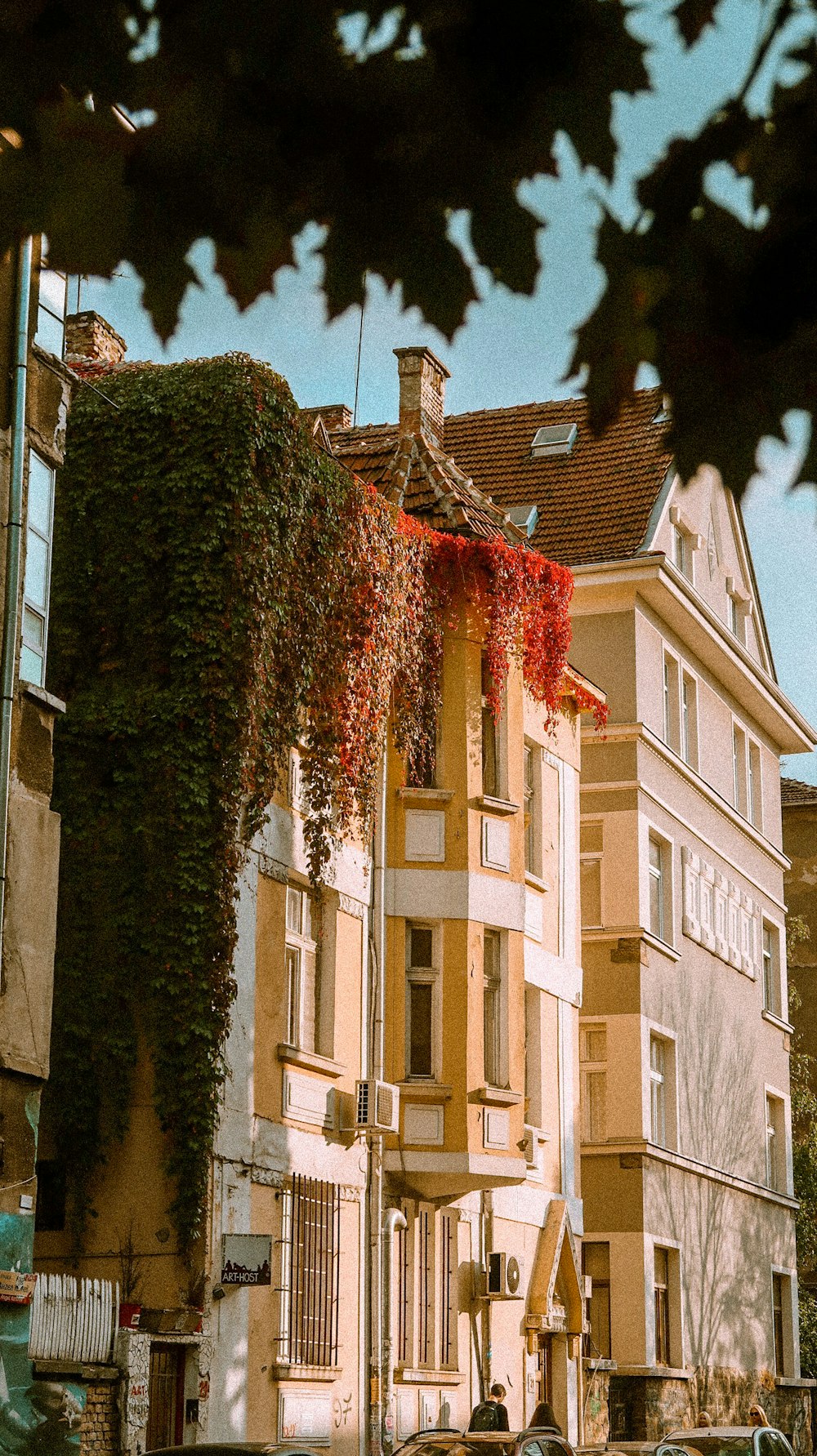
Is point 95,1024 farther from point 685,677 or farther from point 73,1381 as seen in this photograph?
point 685,677

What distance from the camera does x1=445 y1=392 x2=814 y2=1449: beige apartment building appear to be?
30.9 meters

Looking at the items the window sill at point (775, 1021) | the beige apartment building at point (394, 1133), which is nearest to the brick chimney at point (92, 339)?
the beige apartment building at point (394, 1133)

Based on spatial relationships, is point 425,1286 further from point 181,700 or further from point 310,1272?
point 181,700

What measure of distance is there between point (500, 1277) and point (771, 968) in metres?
17.8

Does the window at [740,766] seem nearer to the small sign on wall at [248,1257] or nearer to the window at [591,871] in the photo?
the window at [591,871]

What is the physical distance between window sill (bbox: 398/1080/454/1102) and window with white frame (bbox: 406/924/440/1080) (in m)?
0.32

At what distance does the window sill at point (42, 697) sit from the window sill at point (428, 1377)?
9391 mm

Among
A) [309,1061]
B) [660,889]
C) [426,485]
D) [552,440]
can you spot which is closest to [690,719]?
[660,889]

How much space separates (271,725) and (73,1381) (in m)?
6.60

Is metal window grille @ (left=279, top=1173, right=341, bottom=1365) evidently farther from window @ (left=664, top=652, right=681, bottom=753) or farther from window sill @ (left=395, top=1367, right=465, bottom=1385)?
window @ (left=664, top=652, right=681, bottom=753)

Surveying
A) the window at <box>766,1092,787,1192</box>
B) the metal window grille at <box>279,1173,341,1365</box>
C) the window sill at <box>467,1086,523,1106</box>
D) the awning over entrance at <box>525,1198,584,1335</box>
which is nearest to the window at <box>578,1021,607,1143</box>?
the awning over entrance at <box>525,1198,584,1335</box>

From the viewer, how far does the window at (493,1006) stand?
2450cm

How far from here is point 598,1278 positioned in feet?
100

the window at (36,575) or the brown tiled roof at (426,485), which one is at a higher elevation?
the brown tiled roof at (426,485)
